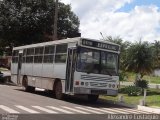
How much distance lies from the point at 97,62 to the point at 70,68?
1.42 m

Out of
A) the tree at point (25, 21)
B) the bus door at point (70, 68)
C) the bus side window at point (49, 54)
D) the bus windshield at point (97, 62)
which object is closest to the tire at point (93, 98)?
the bus windshield at point (97, 62)

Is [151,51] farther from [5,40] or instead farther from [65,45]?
[5,40]

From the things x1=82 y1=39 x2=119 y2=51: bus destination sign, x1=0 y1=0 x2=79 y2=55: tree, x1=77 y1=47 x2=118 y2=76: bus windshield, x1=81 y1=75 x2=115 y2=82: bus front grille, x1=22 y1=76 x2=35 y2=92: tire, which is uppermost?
x1=0 y1=0 x2=79 y2=55: tree

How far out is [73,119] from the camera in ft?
48.6

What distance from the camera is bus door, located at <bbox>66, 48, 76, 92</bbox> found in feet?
73.2

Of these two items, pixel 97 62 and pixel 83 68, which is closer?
pixel 83 68

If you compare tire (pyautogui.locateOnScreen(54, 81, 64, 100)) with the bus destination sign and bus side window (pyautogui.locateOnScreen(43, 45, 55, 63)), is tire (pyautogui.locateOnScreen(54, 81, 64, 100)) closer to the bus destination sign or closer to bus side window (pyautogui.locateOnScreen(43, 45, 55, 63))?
bus side window (pyautogui.locateOnScreen(43, 45, 55, 63))

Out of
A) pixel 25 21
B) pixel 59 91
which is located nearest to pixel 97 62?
pixel 59 91

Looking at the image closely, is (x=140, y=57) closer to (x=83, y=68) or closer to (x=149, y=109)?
(x=83, y=68)

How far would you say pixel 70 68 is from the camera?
22688mm

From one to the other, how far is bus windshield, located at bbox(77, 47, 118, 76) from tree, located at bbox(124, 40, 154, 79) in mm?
10464

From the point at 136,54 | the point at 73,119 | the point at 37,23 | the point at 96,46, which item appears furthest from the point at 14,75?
the point at 73,119

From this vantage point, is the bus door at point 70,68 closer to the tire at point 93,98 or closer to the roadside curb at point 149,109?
the tire at point 93,98

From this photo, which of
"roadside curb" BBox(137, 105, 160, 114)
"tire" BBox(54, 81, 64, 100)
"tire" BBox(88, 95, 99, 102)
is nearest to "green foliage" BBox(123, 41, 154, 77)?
"tire" BBox(88, 95, 99, 102)
